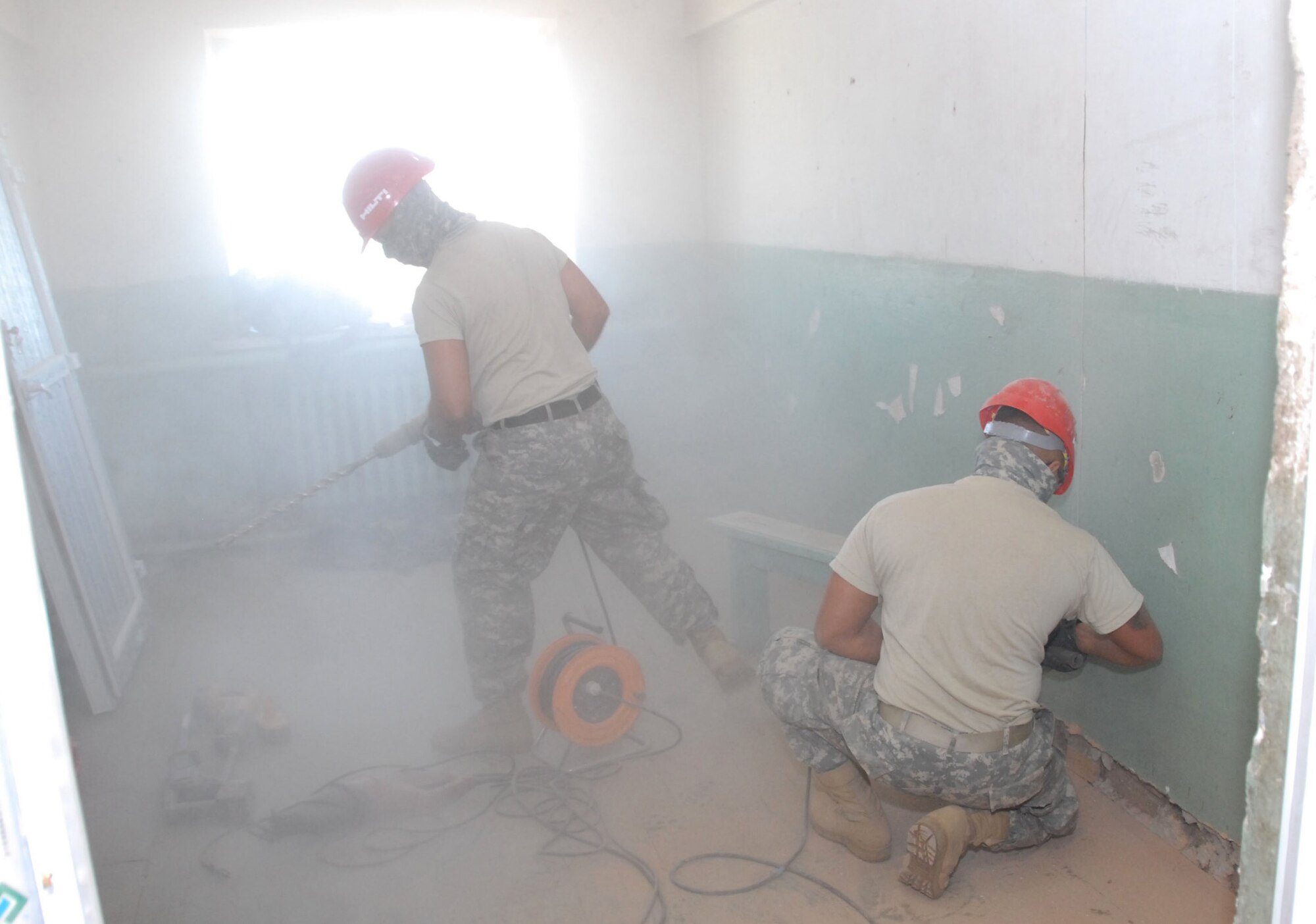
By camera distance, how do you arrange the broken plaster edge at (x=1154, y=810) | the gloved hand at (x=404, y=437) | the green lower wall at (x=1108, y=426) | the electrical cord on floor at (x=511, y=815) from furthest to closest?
the gloved hand at (x=404, y=437), the electrical cord on floor at (x=511, y=815), the broken plaster edge at (x=1154, y=810), the green lower wall at (x=1108, y=426)

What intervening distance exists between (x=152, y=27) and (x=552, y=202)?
194cm

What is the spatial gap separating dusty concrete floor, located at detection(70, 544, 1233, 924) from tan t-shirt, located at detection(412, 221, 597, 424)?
1043 millimetres

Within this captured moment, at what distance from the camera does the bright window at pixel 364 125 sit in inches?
190

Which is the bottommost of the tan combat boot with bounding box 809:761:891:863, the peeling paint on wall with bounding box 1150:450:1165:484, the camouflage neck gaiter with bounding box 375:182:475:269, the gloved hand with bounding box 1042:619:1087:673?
the tan combat boot with bounding box 809:761:891:863

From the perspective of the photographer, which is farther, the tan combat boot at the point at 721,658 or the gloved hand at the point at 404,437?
the gloved hand at the point at 404,437

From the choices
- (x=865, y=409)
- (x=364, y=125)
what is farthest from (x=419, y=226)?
(x=364, y=125)

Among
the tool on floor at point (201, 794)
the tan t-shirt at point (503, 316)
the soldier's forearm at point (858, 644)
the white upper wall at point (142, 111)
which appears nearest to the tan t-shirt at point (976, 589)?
the soldier's forearm at point (858, 644)

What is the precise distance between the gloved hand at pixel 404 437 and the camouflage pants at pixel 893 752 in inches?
48.9

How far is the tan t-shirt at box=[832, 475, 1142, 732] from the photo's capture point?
77.7 inches

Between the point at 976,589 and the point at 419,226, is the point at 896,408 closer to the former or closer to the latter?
the point at 976,589

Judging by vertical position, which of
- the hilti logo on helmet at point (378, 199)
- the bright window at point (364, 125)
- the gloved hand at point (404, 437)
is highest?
the bright window at point (364, 125)

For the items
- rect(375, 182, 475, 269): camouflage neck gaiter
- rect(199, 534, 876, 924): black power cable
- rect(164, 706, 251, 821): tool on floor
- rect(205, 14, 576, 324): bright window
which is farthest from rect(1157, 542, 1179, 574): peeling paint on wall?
rect(205, 14, 576, 324): bright window

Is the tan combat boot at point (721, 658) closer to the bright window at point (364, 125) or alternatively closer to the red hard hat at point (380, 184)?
the red hard hat at point (380, 184)

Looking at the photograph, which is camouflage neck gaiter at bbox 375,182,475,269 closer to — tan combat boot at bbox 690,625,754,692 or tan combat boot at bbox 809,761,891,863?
tan combat boot at bbox 690,625,754,692
